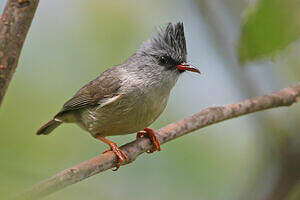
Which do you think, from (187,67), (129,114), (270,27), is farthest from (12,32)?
(187,67)

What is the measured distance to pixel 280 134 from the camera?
4.48 m

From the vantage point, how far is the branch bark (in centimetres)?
174

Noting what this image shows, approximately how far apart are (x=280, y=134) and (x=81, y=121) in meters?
2.57

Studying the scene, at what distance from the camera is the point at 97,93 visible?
3.83m

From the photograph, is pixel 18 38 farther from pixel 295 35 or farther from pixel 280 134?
pixel 280 134

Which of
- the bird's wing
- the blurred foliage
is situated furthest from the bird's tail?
the blurred foliage

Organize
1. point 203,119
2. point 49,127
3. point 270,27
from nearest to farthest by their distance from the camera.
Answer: point 270,27 < point 203,119 < point 49,127

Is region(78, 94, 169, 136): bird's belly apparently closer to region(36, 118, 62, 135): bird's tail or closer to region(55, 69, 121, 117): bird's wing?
region(55, 69, 121, 117): bird's wing

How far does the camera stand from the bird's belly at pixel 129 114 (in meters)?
3.45

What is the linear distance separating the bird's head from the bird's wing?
0.50m

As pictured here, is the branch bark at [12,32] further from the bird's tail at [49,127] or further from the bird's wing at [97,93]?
the bird's tail at [49,127]

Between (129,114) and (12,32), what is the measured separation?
5.93 feet

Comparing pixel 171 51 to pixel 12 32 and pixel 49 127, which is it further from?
pixel 12 32

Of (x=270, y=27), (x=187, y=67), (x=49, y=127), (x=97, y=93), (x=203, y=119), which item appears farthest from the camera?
(x=49, y=127)
